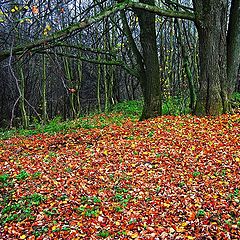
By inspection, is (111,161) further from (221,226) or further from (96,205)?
(221,226)

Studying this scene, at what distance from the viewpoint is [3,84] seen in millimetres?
19875

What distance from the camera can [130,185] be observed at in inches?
207

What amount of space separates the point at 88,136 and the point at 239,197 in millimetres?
4830

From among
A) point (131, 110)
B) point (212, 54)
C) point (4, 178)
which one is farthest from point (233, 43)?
point (4, 178)

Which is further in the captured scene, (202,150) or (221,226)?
(202,150)

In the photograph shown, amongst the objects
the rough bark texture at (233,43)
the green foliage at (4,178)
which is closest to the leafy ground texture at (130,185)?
the green foliage at (4,178)

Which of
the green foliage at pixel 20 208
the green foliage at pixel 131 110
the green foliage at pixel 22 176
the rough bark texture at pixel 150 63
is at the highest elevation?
the rough bark texture at pixel 150 63

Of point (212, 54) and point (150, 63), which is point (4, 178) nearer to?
point (150, 63)

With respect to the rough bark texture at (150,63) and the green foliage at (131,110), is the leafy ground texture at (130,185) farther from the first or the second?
the green foliage at (131,110)

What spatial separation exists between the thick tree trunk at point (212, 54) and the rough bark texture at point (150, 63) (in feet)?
4.77

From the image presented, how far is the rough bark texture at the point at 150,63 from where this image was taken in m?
9.20

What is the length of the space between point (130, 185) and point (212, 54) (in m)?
4.80

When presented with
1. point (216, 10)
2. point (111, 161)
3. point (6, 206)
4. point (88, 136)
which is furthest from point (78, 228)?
point (216, 10)

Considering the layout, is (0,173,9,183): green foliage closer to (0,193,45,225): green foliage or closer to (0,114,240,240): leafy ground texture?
Answer: (0,114,240,240): leafy ground texture
